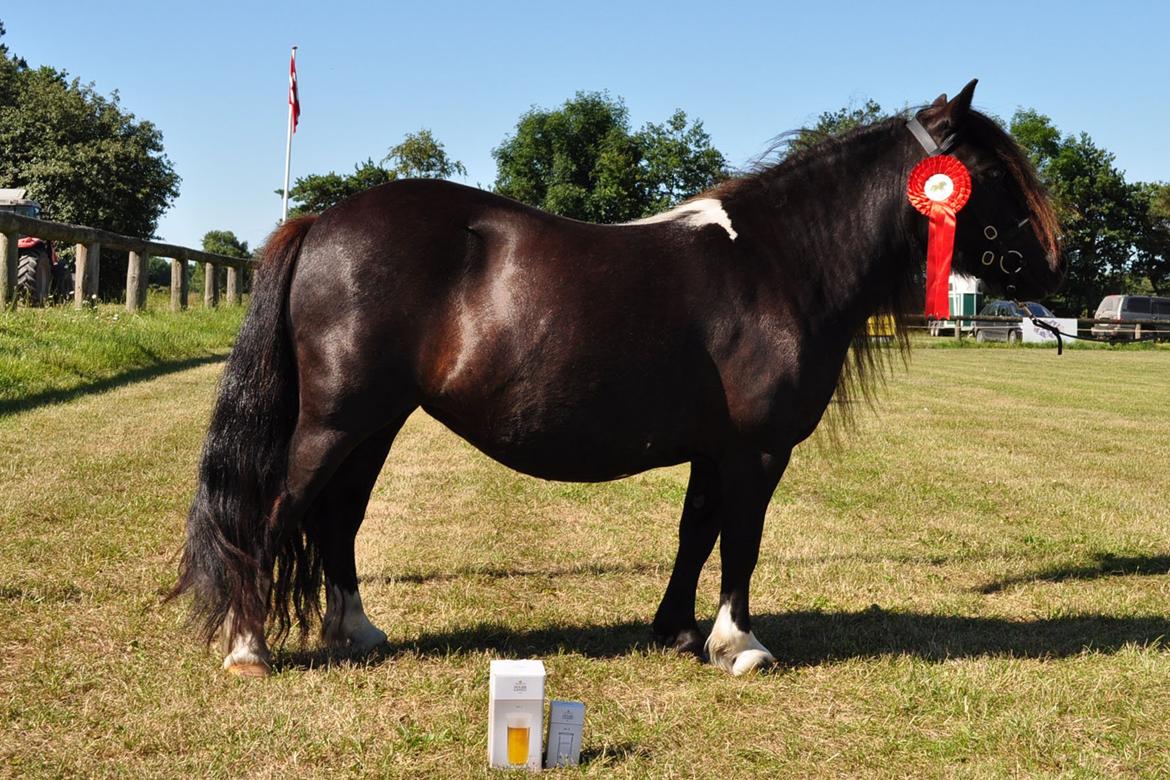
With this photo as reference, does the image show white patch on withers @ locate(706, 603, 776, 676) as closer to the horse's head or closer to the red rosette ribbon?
the red rosette ribbon

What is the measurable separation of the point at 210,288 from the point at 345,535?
16759 millimetres

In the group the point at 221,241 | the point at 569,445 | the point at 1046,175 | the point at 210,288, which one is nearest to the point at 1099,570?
the point at 569,445

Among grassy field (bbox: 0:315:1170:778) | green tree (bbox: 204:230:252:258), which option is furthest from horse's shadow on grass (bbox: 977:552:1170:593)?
green tree (bbox: 204:230:252:258)

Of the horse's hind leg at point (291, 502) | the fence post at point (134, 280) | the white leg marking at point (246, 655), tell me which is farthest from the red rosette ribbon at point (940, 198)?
the fence post at point (134, 280)

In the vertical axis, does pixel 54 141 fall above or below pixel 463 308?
above

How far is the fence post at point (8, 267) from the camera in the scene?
38.1ft

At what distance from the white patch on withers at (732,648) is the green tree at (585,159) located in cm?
4044

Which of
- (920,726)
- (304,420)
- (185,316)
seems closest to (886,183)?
(920,726)

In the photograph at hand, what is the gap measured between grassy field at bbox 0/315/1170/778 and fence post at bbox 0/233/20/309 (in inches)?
145

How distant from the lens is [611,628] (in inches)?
178

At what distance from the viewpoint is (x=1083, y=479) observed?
8.97 meters

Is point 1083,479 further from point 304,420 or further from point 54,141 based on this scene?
point 54,141

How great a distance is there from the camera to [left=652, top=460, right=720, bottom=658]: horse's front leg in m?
4.20

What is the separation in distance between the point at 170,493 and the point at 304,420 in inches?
137
